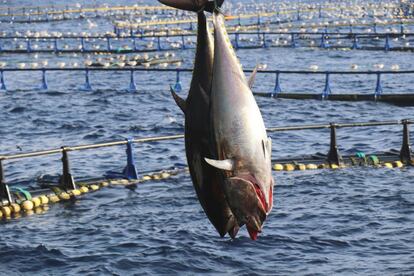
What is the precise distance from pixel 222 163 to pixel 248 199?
37 cm

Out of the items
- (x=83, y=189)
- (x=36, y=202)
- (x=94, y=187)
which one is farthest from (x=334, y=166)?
(x=36, y=202)

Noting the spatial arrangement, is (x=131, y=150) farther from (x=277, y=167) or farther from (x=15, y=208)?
(x=277, y=167)

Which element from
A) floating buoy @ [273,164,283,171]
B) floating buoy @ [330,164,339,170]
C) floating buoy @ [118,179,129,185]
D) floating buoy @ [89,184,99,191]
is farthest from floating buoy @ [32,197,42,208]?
floating buoy @ [330,164,339,170]

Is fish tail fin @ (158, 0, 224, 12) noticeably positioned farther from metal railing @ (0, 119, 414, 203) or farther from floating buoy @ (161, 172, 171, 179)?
floating buoy @ (161, 172, 171, 179)

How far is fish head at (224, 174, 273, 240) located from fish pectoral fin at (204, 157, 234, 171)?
106 millimetres

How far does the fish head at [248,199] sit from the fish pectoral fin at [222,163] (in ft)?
0.35

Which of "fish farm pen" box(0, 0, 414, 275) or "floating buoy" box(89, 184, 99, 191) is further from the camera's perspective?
"floating buoy" box(89, 184, 99, 191)

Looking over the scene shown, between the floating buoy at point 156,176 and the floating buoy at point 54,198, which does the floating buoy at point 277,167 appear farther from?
the floating buoy at point 54,198

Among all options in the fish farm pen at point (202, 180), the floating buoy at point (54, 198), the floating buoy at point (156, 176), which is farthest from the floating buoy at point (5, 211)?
the floating buoy at point (156, 176)

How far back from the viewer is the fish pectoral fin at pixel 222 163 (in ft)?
19.2

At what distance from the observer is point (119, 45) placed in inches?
4063

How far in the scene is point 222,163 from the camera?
232 inches

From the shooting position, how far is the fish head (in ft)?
19.8

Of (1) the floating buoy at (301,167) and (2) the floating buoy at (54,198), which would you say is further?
(1) the floating buoy at (301,167)
